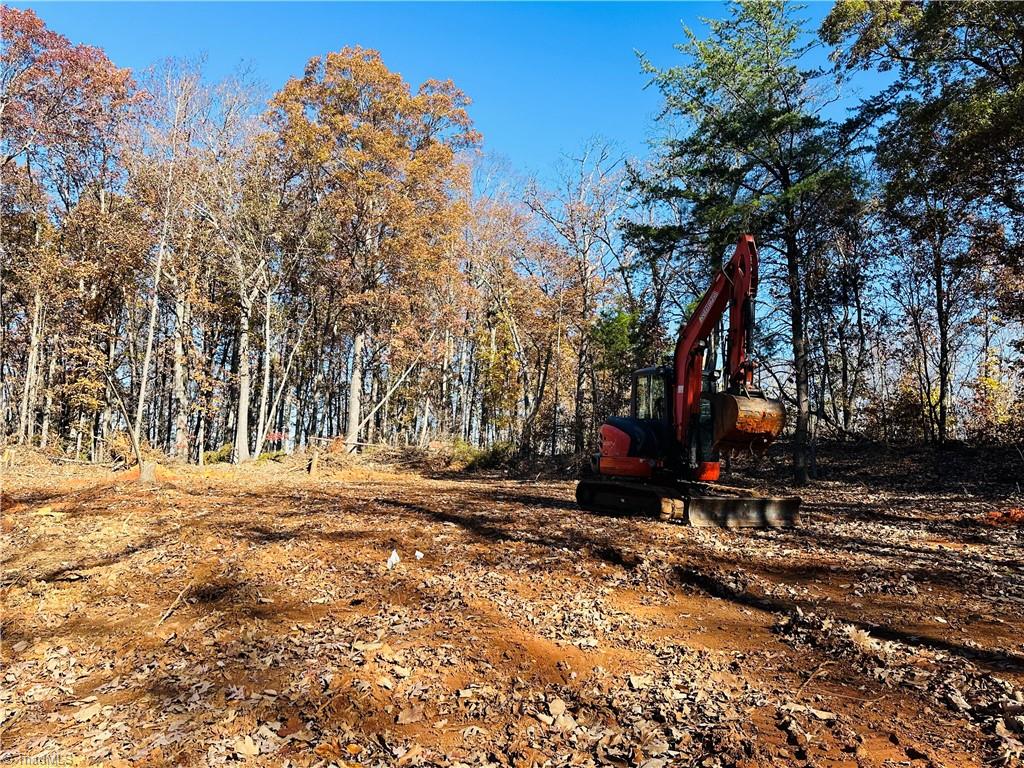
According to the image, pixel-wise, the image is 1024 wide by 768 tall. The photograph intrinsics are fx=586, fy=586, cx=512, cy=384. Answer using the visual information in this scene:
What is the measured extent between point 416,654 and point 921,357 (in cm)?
2215

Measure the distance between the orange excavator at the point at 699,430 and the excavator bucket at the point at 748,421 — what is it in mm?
13

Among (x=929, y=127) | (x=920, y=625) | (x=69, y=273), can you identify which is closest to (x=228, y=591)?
(x=920, y=625)

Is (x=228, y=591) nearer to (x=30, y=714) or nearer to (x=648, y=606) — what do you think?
(x=30, y=714)

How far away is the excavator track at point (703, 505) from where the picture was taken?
8.83 meters

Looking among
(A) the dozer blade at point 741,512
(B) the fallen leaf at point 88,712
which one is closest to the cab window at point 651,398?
(A) the dozer blade at point 741,512

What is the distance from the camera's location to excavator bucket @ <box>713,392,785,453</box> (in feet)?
25.0

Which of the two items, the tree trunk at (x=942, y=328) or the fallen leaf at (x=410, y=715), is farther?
the tree trunk at (x=942, y=328)

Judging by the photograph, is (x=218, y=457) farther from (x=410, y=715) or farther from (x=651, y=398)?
(x=410, y=715)

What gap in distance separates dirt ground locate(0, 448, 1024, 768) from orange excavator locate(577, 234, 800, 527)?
0.54 metres

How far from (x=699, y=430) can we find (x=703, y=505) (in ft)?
4.38

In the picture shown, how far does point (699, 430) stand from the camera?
960 cm

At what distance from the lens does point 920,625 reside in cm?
474

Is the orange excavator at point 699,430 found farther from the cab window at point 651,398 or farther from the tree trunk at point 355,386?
the tree trunk at point 355,386

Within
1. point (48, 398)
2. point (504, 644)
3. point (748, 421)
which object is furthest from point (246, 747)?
point (48, 398)
